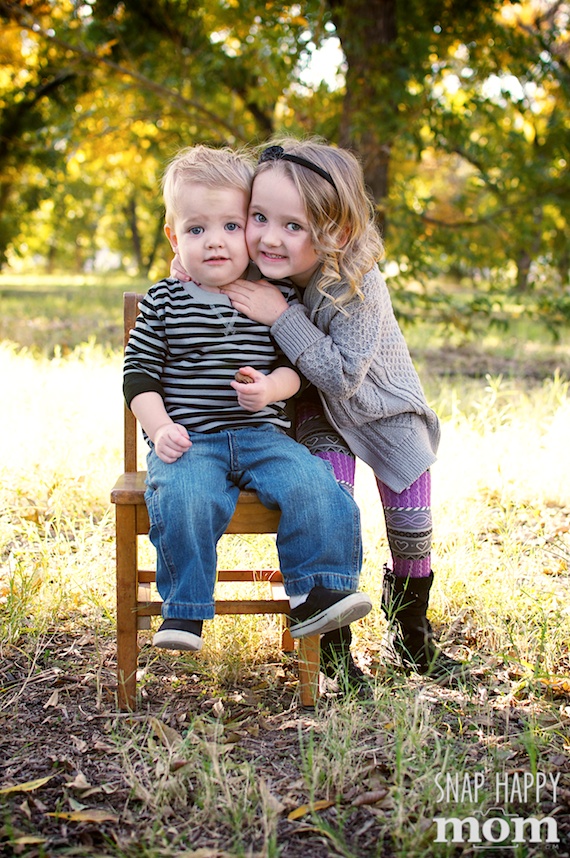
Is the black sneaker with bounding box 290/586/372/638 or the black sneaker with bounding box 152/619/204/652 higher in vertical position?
the black sneaker with bounding box 290/586/372/638

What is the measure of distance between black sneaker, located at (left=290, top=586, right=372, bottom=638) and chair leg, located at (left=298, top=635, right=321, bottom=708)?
12cm

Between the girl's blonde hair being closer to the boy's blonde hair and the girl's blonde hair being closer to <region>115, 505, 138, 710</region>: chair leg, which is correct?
the boy's blonde hair

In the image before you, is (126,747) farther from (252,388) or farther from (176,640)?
(252,388)

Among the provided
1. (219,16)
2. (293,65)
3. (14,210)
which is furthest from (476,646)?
(14,210)

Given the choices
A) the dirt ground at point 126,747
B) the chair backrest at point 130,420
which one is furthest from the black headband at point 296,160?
the dirt ground at point 126,747

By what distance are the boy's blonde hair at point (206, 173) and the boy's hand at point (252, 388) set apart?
52 cm

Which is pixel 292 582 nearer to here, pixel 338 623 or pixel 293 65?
pixel 338 623

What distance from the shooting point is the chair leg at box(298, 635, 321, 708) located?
2363mm

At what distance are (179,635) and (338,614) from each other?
0.41 m

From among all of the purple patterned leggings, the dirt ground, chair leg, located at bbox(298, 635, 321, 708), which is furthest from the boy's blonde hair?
the dirt ground

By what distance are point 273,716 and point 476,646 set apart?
2.56 ft

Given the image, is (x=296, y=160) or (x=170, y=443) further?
(x=296, y=160)

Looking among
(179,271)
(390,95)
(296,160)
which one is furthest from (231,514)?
(390,95)

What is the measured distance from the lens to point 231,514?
7.39 ft
